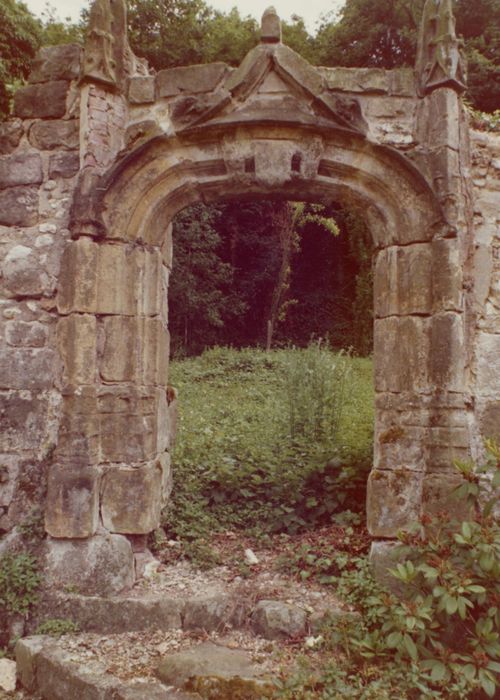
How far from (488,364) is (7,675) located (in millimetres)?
3475

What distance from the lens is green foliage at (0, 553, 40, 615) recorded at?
11.9 feet

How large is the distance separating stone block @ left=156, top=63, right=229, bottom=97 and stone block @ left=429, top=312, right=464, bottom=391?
2114mm

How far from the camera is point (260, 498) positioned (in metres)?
5.03

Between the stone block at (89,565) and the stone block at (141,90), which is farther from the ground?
the stone block at (141,90)

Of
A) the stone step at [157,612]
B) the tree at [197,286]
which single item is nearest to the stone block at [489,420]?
the stone step at [157,612]

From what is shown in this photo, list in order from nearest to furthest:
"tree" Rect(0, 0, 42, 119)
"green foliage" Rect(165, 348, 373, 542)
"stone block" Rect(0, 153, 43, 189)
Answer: "stone block" Rect(0, 153, 43, 189)
"green foliage" Rect(165, 348, 373, 542)
"tree" Rect(0, 0, 42, 119)

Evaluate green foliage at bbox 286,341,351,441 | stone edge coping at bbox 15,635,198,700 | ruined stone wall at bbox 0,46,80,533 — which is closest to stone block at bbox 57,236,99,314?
ruined stone wall at bbox 0,46,80,533

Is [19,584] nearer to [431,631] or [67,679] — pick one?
[67,679]

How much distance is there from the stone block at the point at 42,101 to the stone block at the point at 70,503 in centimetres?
236

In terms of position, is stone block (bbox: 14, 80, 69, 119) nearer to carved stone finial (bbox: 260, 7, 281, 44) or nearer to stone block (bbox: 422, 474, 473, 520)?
carved stone finial (bbox: 260, 7, 281, 44)

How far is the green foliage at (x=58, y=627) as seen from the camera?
3543mm

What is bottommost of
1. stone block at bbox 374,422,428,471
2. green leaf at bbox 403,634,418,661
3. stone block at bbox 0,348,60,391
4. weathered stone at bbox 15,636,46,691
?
weathered stone at bbox 15,636,46,691

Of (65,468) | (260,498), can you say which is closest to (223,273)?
(260,498)

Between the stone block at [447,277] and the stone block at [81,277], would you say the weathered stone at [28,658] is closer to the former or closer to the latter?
the stone block at [81,277]
